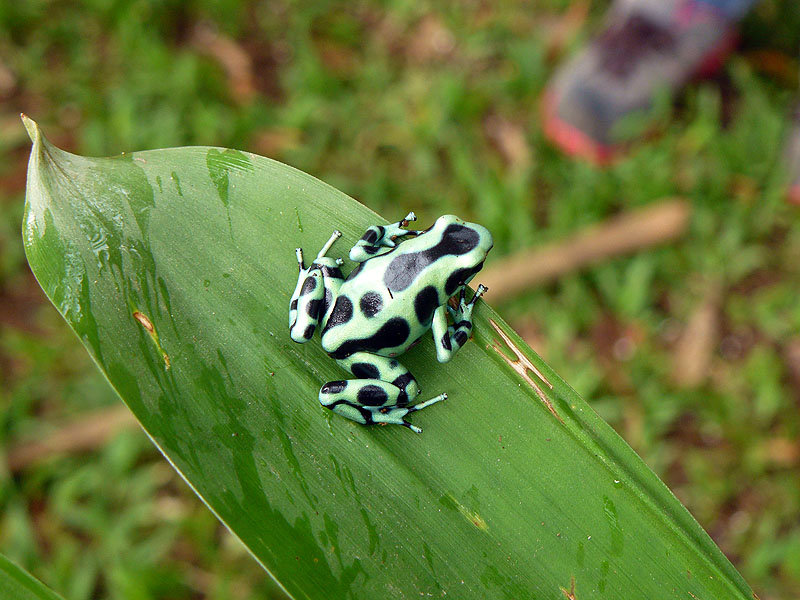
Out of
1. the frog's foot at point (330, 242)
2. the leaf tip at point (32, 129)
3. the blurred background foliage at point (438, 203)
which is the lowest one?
the blurred background foliage at point (438, 203)

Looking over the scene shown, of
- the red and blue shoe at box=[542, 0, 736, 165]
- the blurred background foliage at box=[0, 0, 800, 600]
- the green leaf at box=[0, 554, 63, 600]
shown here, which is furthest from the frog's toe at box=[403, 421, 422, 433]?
the red and blue shoe at box=[542, 0, 736, 165]

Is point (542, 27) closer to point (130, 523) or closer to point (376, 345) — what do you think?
point (376, 345)

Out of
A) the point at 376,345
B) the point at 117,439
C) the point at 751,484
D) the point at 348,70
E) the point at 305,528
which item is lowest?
the point at 751,484

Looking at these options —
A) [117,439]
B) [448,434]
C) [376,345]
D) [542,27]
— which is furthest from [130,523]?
[542,27]

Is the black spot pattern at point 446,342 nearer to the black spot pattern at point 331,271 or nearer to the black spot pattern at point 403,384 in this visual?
the black spot pattern at point 403,384

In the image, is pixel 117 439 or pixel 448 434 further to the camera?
pixel 117 439

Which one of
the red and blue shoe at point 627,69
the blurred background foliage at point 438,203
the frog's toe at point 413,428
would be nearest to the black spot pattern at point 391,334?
the frog's toe at point 413,428

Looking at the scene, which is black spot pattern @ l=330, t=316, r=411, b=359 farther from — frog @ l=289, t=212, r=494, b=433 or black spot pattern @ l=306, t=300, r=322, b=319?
black spot pattern @ l=306, t=300, r=322, b=319
